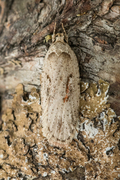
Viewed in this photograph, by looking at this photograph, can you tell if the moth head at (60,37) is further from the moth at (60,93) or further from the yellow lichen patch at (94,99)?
the yellow lichen patch at (94,99)

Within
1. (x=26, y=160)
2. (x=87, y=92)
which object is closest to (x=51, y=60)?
(x=87, y=92)

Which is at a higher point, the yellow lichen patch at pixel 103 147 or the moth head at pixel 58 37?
the moth head at pixel 58 37

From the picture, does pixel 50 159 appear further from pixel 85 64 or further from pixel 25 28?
pixel 25 28

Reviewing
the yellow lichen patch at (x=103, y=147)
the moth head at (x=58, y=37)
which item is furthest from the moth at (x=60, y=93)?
the yellow lichen patch at (x=103, y=147)

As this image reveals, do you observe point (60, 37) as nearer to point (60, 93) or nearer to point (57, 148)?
point (60, 93)

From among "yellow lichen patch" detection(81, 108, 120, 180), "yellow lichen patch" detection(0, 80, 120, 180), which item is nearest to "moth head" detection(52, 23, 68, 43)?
"yellow lichen patch" detection(0, 80, 120, 180)

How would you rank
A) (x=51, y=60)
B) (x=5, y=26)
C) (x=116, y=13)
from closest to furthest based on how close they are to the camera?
(x=5, y=26), (x=116, y=13), (x=51, y=60)

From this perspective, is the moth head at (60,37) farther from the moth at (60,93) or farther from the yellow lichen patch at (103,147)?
the yellow lichen patch at (103,147)

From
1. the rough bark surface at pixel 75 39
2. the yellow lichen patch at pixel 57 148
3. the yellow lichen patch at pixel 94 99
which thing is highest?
the rough bark surface at pixel 75 39
